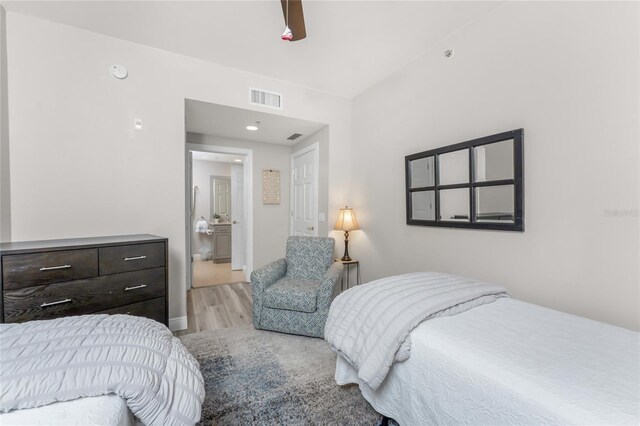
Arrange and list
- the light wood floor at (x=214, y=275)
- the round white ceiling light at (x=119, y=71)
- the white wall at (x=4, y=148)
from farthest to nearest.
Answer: the light wood floor at (x=214, y=275) < the round white ceiling light at (x=119, y=71) < the white wall at (x=4, y=148)

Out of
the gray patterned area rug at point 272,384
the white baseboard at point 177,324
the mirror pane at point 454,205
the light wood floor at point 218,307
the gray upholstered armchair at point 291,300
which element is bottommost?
the light wood floor at point 218,307

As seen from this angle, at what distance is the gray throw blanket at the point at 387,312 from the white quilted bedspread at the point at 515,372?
0.19 ft

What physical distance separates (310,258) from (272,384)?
132 centimetres

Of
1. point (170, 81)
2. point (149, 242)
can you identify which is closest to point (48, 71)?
point (170, 81)

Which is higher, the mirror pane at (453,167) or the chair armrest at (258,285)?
the mirror pane at (453,167)

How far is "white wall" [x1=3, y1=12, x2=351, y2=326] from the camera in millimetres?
2008

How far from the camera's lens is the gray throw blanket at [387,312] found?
3.90 ft

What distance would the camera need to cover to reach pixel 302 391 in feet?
5.51

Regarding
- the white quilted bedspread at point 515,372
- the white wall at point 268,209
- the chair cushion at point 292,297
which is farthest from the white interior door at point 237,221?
the white quilted bedspread at point 515,372

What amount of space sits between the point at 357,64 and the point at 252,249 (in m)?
2.90

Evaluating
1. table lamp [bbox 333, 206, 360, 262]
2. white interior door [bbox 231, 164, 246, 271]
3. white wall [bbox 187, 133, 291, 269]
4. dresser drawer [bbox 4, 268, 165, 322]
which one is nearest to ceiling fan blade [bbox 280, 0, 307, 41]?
table lamp [bbox 333, 206, 360, 262]

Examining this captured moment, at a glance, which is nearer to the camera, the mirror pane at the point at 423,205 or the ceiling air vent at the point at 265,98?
the mirror pane at the point at 423,205

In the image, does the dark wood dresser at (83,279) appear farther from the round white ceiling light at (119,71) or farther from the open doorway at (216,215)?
the open doorway at (216,215)

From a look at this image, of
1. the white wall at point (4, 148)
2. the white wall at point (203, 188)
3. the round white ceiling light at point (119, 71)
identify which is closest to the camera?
the white wall at point (4, 148)
